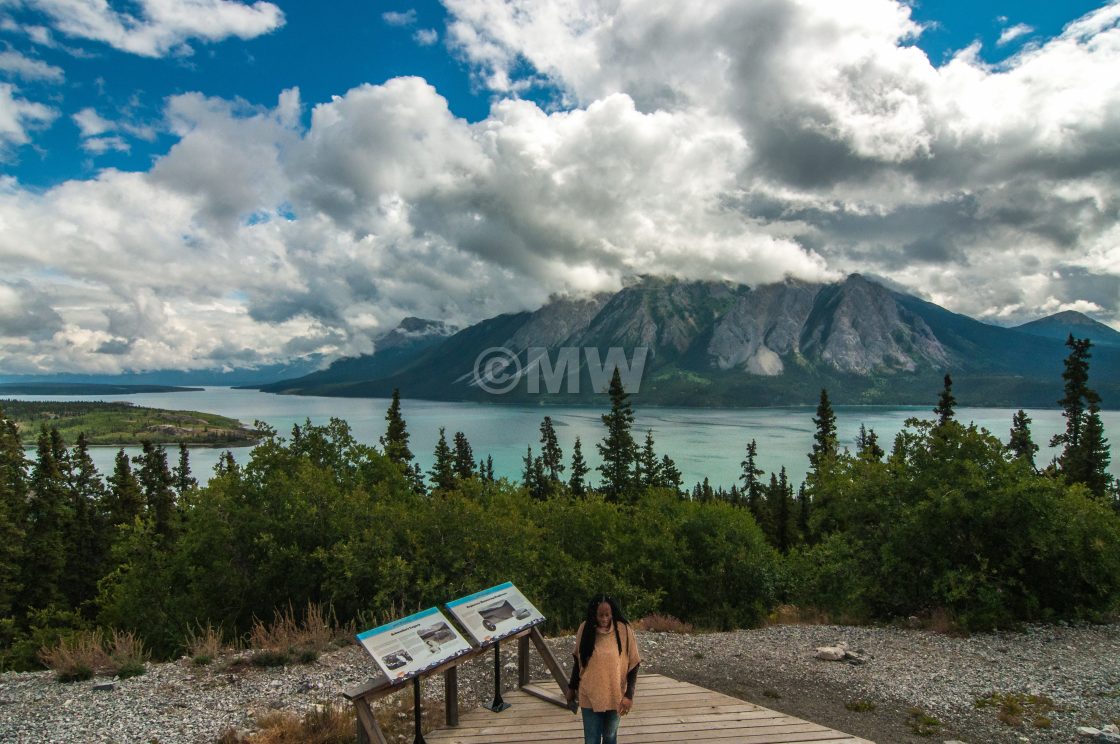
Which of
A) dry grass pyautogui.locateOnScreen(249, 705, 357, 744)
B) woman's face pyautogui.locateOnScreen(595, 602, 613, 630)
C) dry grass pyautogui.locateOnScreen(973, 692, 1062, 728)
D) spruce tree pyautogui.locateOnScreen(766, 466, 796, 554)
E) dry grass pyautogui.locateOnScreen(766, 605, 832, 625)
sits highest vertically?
woman's face pyautogui.locateOnScreen(595, 602, 613, 630)

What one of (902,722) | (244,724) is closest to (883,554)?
(902,722)

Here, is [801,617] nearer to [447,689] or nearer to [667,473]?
[447,689]

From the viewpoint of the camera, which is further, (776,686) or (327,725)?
(776,686)

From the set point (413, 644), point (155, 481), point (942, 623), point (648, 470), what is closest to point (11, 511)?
point (155, 481)

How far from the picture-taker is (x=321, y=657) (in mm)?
11344

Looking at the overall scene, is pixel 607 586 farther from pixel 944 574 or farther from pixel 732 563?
pixel 944 574

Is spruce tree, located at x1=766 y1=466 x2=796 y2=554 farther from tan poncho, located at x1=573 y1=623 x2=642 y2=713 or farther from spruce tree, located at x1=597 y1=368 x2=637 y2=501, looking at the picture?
tan poncho, located at x1=573 y1=623 x2=642 y2=713

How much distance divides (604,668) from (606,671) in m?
0.03

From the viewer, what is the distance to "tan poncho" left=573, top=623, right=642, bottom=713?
621 cm

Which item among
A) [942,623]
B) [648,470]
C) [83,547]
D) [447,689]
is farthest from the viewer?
[648,470]

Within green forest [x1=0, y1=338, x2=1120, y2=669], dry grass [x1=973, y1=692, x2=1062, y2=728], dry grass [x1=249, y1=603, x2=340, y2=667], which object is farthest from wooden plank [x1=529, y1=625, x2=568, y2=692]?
green forest [x1=0, y1=338, x2=1120, y2=669]

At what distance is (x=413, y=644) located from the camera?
6988 mm

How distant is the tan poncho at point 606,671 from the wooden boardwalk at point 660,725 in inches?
52.4

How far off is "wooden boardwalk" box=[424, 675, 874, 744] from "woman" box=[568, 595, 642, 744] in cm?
106
